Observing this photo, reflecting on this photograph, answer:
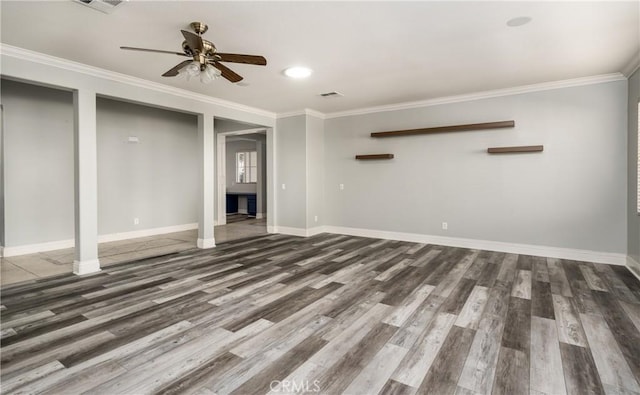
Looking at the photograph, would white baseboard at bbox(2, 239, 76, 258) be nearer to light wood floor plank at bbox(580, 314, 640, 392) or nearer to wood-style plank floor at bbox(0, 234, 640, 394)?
wood-style plank floor at bbox(0, 234, 640, 394)

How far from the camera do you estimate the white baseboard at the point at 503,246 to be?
4.51 meters

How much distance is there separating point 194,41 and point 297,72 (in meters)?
1.70

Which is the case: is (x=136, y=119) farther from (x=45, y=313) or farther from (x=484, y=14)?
(x=484, y=14)

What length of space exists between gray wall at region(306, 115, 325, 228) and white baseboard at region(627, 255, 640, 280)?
4969mm

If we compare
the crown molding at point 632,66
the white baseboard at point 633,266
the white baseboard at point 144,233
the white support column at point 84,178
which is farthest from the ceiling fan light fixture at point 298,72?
the white baseboard at point 633,266

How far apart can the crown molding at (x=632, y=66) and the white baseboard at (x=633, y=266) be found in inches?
94.0

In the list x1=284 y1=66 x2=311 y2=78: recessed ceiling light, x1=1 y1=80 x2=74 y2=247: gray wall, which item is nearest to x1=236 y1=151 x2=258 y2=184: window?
x1=1 y1=80 x2=74 y2=247: gray wall

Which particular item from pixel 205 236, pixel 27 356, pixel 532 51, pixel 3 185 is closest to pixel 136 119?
pixel 3 185

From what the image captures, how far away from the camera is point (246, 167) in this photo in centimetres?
1080

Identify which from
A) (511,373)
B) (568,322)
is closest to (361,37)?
(511,373)

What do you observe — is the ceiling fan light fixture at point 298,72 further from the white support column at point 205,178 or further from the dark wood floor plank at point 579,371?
the dark wood floor plank at point 579,371

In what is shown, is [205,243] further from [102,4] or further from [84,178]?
[102,4]

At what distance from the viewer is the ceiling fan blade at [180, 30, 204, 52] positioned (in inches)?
103

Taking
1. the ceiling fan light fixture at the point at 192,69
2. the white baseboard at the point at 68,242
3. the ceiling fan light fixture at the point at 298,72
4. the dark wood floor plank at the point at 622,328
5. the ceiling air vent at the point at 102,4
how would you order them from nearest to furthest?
the dark wood floor plank at the point at 622,328
the ceiling air vent at the point at 102,4
the ceiling fan light fixture at the point at 192,69
the ceiling fan light fixture at the point at 298,72
the white baseboard at the point at 68,242
